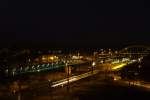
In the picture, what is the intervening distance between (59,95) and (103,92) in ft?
15.5

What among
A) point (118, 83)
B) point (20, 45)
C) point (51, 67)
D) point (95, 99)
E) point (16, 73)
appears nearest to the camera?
point (95, 99)

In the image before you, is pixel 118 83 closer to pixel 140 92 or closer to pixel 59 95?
pixel 140 92

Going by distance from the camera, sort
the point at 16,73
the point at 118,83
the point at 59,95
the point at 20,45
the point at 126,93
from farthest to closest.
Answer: the point at 20,45
the point at 16,73
the point at 118,83
the point at 126,93
the point at 59,95

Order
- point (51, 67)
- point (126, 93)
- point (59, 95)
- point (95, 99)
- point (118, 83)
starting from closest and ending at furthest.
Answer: point (95, 99) < point (59, 95) < point (126, 93) < point (118, 83) < point (51, 67)

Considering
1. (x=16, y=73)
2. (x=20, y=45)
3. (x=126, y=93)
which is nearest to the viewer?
(x=126, y=93)

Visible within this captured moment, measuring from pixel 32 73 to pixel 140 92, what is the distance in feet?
65.7

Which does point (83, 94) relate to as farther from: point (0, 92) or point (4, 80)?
point (4, 80)

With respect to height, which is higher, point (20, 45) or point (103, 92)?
point (20, 45)

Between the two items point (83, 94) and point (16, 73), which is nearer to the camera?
point (83, 94)

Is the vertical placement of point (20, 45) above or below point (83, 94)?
above

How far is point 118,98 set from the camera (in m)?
25.1

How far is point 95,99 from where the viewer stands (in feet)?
80.1

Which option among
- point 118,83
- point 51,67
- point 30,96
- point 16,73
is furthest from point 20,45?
point 30,96

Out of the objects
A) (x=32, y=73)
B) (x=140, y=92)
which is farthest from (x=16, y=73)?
(x=140, y=92)
